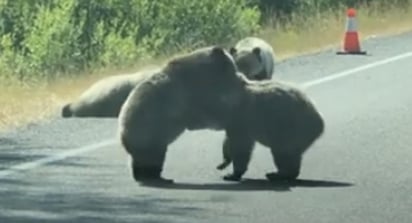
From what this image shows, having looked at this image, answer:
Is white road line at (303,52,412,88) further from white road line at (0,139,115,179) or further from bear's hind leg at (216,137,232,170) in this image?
bear's hind leg at (216,137,232,170)

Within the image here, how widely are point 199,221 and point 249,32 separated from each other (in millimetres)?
15375

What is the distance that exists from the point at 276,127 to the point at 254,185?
1.43 ft

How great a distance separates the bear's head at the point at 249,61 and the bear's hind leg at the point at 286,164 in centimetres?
302

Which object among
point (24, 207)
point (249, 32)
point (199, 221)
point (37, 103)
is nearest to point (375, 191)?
point (199, 221)

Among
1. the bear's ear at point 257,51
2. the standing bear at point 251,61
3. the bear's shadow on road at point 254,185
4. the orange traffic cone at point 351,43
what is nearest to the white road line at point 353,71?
the orange traffic cone at point 351,43

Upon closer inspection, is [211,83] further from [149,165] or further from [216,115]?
[149,165]

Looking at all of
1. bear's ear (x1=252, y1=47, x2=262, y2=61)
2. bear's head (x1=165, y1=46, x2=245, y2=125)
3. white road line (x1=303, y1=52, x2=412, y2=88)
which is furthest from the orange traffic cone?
bear's head (x1=165, y1=46, x2=245, y2=125)

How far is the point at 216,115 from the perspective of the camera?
10.5 meters

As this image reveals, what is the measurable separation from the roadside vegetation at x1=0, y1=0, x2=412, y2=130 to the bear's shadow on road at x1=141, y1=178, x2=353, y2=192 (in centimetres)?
435

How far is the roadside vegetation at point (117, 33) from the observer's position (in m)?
18.3

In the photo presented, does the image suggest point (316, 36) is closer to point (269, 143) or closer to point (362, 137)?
point (362, 137)

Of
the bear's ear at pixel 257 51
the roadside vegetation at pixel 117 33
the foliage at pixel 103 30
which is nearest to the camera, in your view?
the bear's ear at pixel 257 51

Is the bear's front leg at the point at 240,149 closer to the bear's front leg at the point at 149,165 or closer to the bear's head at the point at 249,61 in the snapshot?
the bear's front leg at the point at 149,165

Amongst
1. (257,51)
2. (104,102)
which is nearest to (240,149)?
(257,51)
